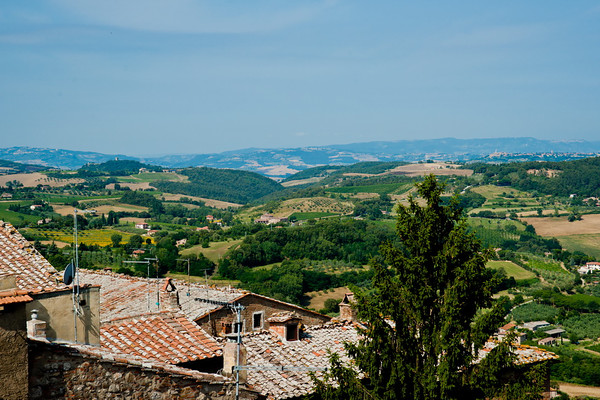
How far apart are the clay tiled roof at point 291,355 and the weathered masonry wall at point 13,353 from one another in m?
5.34

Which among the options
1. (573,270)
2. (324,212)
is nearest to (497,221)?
(573,270)

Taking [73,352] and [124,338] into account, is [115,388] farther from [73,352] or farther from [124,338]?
[124,338]

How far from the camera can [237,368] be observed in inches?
332

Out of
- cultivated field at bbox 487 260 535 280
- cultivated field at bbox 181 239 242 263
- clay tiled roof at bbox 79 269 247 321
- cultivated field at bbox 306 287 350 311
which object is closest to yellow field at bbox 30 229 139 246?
cultivated field at bbox 181 239 242 263

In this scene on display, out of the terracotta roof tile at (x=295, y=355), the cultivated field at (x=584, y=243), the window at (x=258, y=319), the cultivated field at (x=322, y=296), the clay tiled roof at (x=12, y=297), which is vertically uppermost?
the clay tiled roof at (x=12, y=297)

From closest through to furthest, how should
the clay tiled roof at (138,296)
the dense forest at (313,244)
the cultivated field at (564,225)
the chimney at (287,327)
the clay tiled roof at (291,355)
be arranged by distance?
the clay tiled roof at (291,355) → the chimney at (287,327) → the clay tiled roof at (138,296) → the dense forest at (313,244) → the cultivated field at (564,225)

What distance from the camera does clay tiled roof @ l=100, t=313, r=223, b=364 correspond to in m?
10.5

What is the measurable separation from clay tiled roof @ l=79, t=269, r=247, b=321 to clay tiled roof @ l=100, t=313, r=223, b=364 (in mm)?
4492

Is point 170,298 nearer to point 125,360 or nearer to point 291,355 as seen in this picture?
point 291,355

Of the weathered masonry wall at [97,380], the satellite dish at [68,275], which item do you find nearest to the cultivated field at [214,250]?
the satellite dish at [68,275]

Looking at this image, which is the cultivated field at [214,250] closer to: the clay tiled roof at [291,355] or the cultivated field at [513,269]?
the cultivated field at [513,269]

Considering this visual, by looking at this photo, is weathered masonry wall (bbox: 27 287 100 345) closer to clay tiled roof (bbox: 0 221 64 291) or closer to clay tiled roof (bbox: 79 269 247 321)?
clay tiled roof (bbox: 0 221 64 291)

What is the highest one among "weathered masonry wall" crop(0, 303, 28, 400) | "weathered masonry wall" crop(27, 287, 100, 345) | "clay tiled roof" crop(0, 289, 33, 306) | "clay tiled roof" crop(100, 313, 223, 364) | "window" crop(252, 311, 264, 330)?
"clay tiled roof" crop(0, 289, 33, 306)

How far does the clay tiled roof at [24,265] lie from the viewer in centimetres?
973
